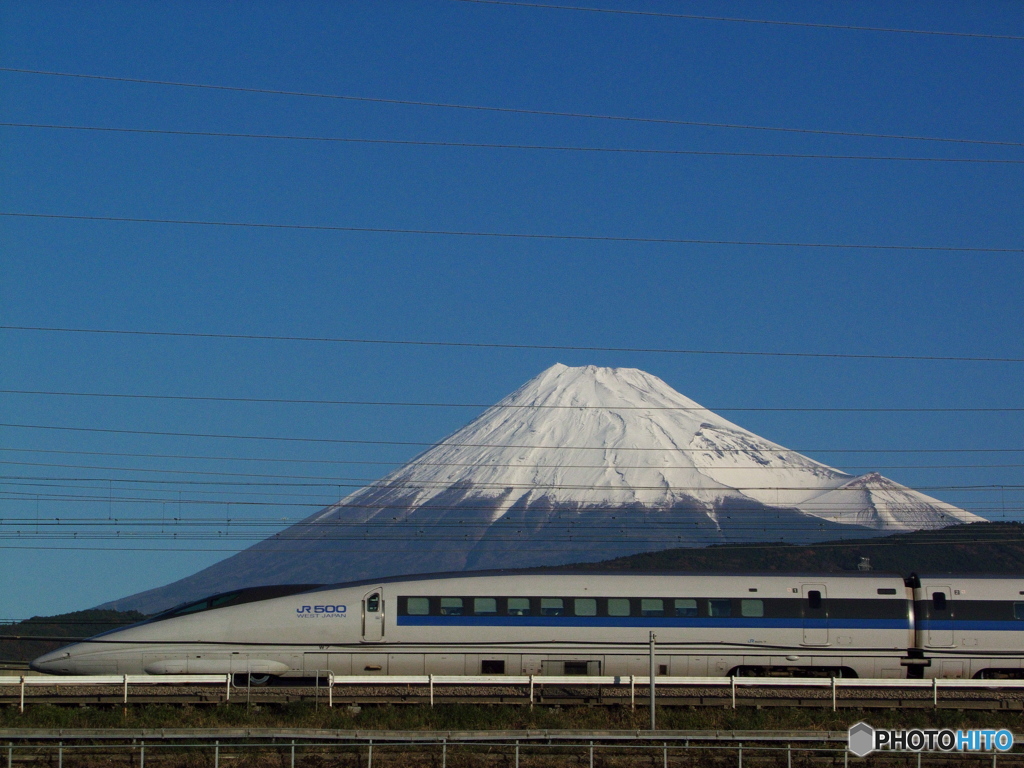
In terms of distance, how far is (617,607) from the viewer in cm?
3928

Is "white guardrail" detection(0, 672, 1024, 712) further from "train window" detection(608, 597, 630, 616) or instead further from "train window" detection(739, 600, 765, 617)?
"train window" detection(739, 600, 765, 617)

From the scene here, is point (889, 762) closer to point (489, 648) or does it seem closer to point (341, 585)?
point (489, 648)

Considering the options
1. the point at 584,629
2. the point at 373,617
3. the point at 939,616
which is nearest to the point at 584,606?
the point at 584,629

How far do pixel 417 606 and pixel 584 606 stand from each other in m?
5.00

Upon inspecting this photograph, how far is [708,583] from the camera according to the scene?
3994 centimetres

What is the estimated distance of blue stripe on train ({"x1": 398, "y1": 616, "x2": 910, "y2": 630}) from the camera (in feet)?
128

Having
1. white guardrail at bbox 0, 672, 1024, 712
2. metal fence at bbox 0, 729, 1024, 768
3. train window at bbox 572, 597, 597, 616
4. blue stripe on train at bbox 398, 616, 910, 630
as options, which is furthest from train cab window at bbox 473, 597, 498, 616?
metal fence at bbox 0, 729, 1024, 768

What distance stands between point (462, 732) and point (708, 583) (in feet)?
46.1

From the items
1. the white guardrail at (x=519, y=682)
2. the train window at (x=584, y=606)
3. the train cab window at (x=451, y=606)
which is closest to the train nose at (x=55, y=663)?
the white guardrail at (x=519, y=682)

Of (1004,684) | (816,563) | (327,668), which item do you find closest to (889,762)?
(1004,684)

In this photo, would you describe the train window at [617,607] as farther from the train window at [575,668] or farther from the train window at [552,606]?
the train window at [575,668]

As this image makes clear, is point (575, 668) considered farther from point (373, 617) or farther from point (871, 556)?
point (871, 556)

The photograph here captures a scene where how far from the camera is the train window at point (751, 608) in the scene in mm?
39656

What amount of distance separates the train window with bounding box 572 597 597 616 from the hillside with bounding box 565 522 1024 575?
114016 millimetres
